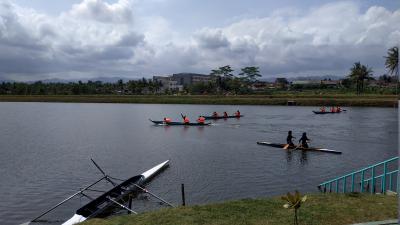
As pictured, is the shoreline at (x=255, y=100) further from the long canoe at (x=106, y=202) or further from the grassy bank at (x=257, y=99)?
the long canoe at (x=106, y=202)

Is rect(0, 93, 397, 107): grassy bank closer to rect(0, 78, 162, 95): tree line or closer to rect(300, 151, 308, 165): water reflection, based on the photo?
rect(0, 78, 162, 95): tree line

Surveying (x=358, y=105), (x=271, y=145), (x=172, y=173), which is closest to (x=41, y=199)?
(x=172, y=173)

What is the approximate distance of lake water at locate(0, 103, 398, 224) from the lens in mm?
22078

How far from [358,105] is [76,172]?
85.1 meters

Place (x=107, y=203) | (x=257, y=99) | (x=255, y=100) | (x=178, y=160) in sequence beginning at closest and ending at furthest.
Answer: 1. (x=107, y=203)
2. (x=178, y=160)
3. (x=255, y=100)
4. (x=257, y=99)

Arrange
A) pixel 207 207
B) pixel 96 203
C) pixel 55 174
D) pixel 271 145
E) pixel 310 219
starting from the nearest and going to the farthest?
pixel 310 219 < pixel 207 207 < pixel 96 203 < pixel 55 174 < pixel 271 145

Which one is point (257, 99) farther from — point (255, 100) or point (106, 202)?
point (106, 202)

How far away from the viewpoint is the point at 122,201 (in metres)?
19.8

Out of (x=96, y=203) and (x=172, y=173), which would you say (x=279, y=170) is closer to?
(x=172, y=173)

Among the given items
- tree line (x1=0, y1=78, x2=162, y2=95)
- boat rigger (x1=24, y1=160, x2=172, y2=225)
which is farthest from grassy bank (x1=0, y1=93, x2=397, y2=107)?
boat rigger (x1=24, y1=160, x2=172, y2=225)

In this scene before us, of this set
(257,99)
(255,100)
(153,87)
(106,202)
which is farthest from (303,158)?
(153,87)

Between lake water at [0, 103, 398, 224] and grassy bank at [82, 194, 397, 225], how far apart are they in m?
6.56

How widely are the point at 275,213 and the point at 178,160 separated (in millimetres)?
20503

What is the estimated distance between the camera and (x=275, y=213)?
1279 centimetres
